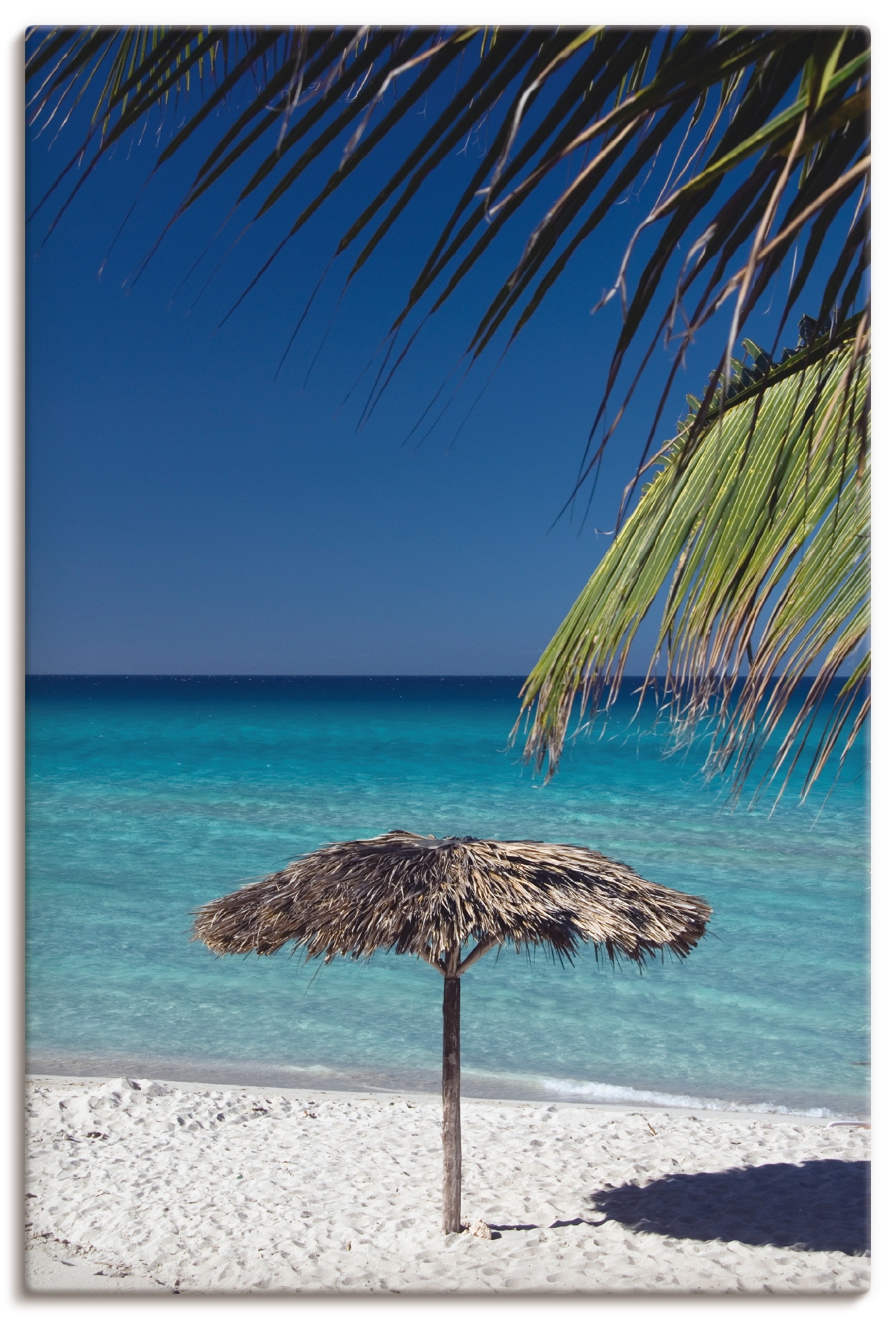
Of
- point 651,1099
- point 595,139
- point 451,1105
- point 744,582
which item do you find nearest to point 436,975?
point 651,1099

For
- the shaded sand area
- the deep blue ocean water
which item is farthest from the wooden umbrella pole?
the deep blue ocean water

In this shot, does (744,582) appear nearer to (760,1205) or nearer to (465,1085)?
(760,1205)

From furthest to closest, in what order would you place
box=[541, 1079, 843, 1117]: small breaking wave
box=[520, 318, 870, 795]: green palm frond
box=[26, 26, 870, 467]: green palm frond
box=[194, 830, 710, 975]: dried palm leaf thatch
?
box=[541, 1079, 843, 1117]: small breaking wave, box=[194, 830, 710, 975]: dried palm leaf thatch, box=[520, 318, 870, 795]: green palm frond, box=[26, 26, 870, 467]: green palm frond

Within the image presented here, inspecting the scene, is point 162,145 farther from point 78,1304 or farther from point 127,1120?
point 127,1120

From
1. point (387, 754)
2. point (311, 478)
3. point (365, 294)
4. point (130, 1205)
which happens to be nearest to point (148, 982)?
point (130, 1205)

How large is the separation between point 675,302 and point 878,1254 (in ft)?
8.46

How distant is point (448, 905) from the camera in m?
2.84

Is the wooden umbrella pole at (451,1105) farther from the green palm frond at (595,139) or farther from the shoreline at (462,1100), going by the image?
the green palm frond at (595,139)

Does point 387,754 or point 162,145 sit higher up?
point 162,145

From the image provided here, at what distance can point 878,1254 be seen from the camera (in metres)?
2.42

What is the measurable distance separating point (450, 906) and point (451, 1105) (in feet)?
3.09

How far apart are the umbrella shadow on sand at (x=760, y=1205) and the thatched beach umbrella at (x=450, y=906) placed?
29.8 inches

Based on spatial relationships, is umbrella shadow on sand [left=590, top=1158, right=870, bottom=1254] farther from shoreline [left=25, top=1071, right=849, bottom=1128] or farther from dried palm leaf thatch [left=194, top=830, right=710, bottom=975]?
dried palm leaf thatch [left=194, top=830, right=710, bottom=975]

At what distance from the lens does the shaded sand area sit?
2529mm
